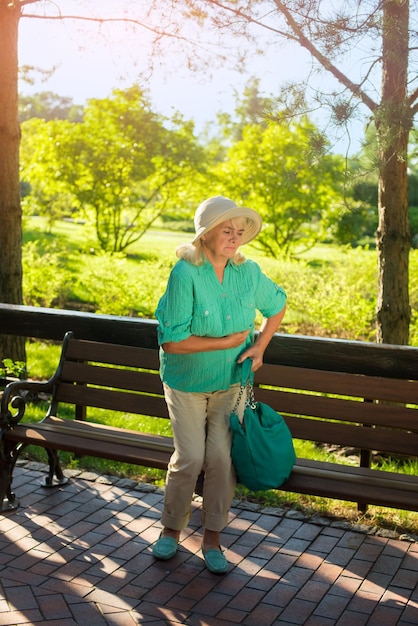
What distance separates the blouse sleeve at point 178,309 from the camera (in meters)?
3.72

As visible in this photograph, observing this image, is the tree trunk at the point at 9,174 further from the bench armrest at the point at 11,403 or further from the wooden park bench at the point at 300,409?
the bench armrest at the point at 11,403

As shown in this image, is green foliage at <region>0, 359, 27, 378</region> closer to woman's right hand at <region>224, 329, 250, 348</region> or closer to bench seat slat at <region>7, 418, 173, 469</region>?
bench seat slat at <region>7, 418, 173, 469</region>

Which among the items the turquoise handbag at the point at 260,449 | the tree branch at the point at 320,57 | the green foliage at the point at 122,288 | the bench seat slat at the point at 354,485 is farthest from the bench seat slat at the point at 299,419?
the green foliage at the point at 122,288

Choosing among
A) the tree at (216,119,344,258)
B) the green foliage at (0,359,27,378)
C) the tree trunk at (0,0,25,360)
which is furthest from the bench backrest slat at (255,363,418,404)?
the tree at (216,119,344,258)

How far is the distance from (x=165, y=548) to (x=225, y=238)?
151 cm

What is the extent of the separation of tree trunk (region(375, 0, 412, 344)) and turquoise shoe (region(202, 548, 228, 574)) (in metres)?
2.64

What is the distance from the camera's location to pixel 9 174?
7.06 meters

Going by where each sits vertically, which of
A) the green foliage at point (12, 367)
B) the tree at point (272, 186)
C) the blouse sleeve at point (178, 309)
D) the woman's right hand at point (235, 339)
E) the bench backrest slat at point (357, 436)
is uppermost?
the tree at point (272, 186)

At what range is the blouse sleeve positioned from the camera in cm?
372

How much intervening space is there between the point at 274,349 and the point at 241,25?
Result: 2.54m

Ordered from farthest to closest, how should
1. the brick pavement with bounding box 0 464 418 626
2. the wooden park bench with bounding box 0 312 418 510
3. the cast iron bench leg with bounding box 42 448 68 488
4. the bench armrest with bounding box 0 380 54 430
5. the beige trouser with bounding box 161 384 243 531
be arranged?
the cast iron bench leg with bounding box 42 448 68 488
the bench armrest with bounding box 0 380 54 430
the wooden park bench with bounding box 0 312 418 510
the beige trouser with bounding box 161 384 243 531
the brick pavement with bounding box 0 464 418 626

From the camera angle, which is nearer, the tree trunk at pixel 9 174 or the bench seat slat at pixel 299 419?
the bench seat slat at pixel 299 419

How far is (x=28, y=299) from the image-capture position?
11.6m

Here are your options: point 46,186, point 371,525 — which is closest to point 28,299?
point 46,186
